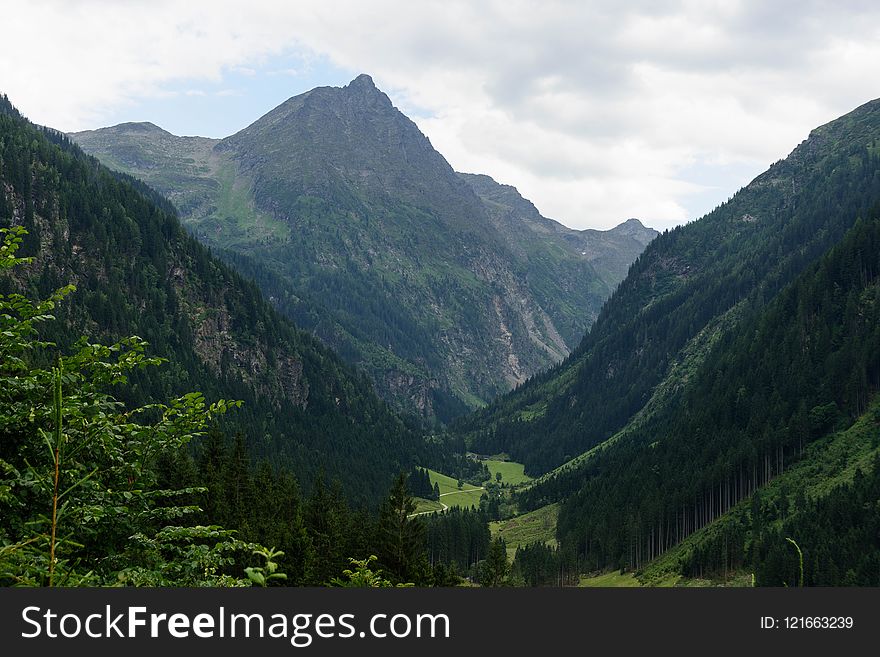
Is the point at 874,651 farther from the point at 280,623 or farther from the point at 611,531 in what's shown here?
the point at 611,531

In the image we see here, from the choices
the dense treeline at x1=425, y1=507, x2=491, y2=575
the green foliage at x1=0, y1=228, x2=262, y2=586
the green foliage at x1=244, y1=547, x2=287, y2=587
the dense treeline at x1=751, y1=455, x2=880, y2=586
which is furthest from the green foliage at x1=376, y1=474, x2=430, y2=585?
the dense treeline at x1=425, y1=507, x2=491, y2=575

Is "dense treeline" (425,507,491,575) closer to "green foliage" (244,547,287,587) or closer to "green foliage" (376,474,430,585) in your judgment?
"green foliage" (376,474,430,585)

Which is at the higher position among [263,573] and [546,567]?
[263,573]

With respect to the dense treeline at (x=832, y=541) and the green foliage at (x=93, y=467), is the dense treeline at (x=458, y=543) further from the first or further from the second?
the green foliage at (x=93, y=467)

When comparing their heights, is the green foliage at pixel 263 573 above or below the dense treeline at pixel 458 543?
above

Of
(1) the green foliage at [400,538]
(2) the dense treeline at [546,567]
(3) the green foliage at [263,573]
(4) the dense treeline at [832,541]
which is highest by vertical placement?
(3) the green foliage at [263,573]

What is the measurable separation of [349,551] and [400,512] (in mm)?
15726

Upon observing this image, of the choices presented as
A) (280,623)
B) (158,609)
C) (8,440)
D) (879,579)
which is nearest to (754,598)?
(280,623)

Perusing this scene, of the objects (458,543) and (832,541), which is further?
(458,543)

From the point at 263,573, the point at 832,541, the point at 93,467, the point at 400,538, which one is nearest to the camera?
the point at 263,573

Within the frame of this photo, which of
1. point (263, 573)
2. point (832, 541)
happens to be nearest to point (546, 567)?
point (832, 541)

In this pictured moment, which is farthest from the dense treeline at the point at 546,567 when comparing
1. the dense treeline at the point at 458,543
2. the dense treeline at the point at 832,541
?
the dense treeline at the point at 832,541

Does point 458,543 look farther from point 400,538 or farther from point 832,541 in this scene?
point 400,538

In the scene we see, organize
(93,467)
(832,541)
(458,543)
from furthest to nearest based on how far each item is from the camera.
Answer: (458,543) < (832,541) < (93,467)
